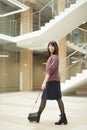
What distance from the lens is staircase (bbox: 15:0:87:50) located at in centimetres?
1074

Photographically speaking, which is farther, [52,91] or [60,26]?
[60,26]

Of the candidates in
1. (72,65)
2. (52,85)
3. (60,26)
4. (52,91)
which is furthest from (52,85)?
(60,26)

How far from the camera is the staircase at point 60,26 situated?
10.7 metres

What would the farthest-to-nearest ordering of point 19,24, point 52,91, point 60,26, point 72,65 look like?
point 19,24 < point 60,26 < point 72,65 < point 52,91

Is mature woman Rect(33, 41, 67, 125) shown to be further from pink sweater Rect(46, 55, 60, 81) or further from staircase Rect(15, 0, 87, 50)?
staircase Rect(15, 0, 87, 50)

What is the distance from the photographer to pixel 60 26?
11.9m

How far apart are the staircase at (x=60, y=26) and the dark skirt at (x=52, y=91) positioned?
6582 mm

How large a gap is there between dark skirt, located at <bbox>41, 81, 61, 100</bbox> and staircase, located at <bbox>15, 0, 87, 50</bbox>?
259 inches

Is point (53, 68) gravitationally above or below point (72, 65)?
below

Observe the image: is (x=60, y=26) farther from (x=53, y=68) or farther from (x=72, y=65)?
(x=53, y=68)

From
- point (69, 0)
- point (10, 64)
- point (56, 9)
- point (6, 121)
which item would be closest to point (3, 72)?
point (10, 64)

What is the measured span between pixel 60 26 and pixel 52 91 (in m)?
7.75

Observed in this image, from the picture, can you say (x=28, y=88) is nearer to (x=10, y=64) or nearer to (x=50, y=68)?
(x=10, y=64)

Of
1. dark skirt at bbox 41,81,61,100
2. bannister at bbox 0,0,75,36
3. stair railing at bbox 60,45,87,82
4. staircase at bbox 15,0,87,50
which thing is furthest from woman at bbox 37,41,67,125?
bannister at bbox 0,0,75,36
